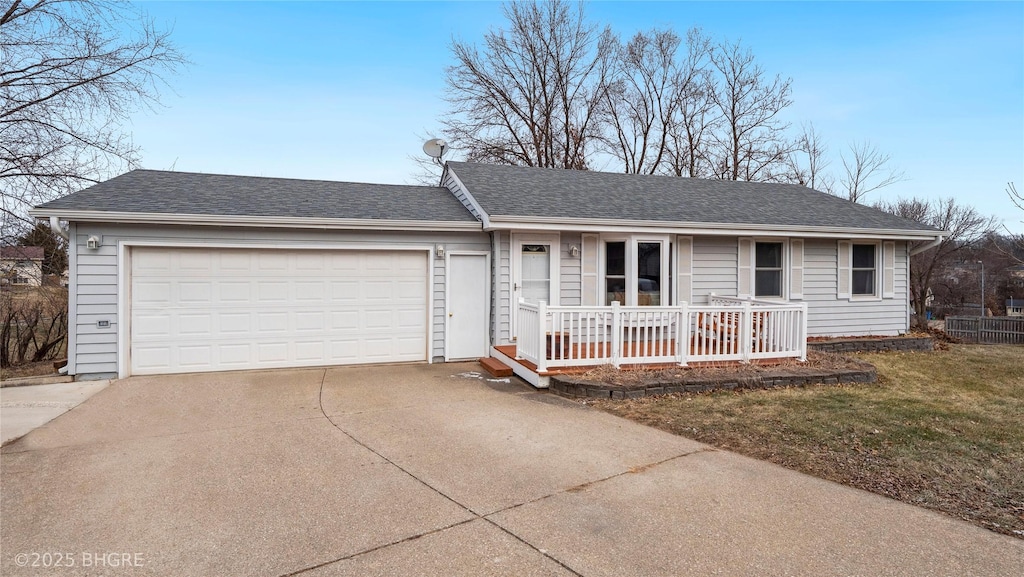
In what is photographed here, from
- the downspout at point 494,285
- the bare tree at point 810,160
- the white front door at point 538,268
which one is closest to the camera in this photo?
the downspout at point 494,285

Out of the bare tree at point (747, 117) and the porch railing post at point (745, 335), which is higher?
the bare tree at point (747, 117)

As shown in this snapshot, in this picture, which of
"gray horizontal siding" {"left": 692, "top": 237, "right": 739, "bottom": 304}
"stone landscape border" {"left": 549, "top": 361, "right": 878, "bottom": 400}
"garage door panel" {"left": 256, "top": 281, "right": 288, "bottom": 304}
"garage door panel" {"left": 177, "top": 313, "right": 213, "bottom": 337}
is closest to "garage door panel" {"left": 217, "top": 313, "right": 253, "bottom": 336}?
"garage door panel" {"left": 177, "top": 313, "right": 213, "bottom": 337}

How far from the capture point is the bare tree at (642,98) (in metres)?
23.7

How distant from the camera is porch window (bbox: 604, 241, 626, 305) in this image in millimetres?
9453

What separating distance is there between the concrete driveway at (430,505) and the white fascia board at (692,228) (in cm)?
364

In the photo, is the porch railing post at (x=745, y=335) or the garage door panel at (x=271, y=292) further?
the garage door panel at (x=271, y=292)

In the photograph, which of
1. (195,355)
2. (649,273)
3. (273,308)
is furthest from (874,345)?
(195,355)

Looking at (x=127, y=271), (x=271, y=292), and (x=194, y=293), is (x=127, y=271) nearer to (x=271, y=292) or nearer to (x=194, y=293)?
(x=194, y=293)

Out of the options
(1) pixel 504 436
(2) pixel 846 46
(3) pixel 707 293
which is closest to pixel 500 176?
(3) pixel 707 293

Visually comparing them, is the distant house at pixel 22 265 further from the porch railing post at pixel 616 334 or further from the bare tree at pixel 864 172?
the bare tree at pixel 864 172

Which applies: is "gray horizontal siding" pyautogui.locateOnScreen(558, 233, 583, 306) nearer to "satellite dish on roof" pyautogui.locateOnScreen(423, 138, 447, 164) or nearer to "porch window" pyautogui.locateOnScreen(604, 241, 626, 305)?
"porch window" pyautogui.locateOnScreen(604, 241, 626, 305)

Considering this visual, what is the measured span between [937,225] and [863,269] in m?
27.8

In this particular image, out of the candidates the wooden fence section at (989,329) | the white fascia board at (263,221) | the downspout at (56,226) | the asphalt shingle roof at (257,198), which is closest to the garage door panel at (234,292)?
the white fascia board at (263,221)

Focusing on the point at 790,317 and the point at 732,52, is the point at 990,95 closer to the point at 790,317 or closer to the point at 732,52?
the point at 790,317
